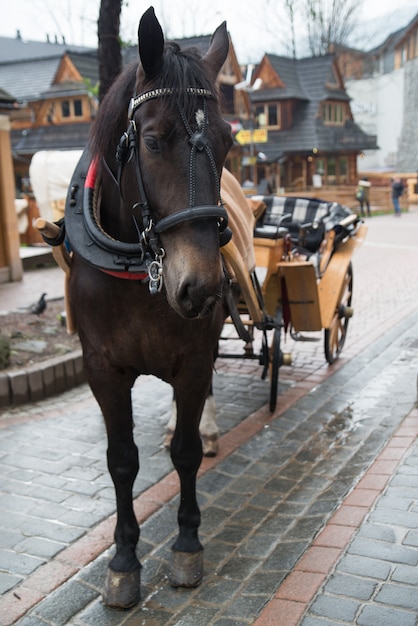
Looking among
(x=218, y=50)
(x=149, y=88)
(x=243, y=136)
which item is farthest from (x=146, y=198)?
(x=243, y=136)

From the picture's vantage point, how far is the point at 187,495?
123 inches

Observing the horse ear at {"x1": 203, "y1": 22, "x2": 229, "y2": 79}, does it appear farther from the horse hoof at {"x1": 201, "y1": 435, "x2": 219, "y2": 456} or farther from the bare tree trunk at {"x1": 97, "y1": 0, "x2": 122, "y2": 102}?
the bare tree trunk at {"x1": 97, "y1": 0, "x2": 122, "y2": 102}

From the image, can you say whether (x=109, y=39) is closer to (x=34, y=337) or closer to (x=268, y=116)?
(x=34, y=337)

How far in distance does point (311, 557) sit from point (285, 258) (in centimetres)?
288

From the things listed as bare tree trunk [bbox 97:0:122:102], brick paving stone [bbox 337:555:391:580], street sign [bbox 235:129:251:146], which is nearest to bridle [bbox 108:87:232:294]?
brick paving stone [bbox 337:555:391:580]

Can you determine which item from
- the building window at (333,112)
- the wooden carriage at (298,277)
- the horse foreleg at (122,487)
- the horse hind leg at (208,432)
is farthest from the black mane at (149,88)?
the building window at (333,112)

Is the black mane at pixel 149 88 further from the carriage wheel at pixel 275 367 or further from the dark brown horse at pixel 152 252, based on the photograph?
the carriage wheel at pixel 275 367

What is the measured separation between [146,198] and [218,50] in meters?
0.77

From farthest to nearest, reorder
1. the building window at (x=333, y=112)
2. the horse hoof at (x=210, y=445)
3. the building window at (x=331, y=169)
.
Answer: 1. the building window at (x=333, y=112)
2. the building window at (x=331, y=169)
3. the horse hoof at (x=210, y=445)

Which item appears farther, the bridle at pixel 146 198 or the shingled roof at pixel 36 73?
the shingled roof at pixel 36 73

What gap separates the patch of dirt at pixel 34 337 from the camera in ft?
19.6

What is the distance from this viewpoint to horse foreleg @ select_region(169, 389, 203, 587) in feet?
9.76

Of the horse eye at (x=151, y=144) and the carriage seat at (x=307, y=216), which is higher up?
the horse eye at (x=151, y=144)

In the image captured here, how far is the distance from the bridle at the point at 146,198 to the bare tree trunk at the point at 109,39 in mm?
4460
